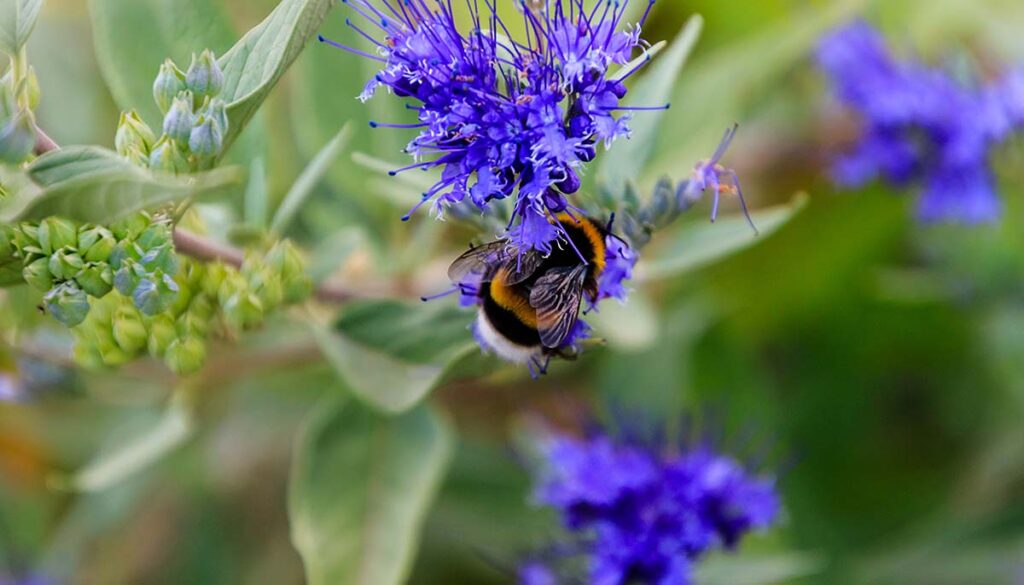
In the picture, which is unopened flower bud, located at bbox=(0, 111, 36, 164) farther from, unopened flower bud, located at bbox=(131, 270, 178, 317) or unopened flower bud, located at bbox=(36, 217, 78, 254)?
unopened flower bud, located at bbox=(131, 270, 178, 317)

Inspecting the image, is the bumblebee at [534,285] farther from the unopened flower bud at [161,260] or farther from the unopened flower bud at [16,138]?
the unopened flower bud at [16,138]

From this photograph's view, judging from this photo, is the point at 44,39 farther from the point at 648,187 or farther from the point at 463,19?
the point at 648,187

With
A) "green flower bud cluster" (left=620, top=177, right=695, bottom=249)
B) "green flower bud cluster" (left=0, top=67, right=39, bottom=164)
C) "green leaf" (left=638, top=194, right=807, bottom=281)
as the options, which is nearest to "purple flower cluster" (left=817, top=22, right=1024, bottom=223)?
"green leaf" (left=638, top=194, right=807, bottom=281)

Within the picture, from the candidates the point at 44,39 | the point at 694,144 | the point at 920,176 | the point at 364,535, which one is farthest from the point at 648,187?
the point at 44,39

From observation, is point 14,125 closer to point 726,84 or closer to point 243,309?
point 243,309

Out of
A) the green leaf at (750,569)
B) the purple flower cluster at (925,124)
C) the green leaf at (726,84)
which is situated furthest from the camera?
the green leaf at (726,84)

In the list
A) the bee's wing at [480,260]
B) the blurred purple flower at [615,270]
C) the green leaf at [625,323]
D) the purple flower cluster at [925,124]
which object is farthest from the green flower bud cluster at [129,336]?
the purple flower cluster at [925,124]
